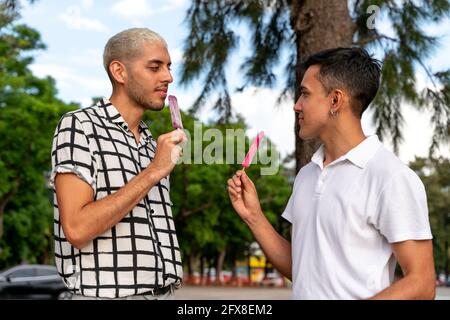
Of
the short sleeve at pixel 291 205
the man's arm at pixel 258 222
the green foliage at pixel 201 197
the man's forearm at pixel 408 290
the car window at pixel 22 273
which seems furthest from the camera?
the green foliage at pixel 201 197

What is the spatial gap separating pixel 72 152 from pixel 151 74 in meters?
0.40

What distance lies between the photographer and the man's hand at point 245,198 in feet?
7.69

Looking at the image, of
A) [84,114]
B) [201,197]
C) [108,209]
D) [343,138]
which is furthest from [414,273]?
[201,197]

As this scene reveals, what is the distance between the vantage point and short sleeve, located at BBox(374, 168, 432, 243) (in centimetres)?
189

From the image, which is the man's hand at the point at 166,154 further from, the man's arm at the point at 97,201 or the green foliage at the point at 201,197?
the green foliage at the point at 201,197

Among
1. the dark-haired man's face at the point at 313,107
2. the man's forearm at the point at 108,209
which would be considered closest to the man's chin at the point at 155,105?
the man's forearm at the point at 108,209

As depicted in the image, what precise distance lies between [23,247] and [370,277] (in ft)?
82.8

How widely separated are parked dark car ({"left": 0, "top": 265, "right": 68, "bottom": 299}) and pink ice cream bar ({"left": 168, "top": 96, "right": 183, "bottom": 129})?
1671cm

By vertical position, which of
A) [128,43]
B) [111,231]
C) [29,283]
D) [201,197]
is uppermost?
[128,43]

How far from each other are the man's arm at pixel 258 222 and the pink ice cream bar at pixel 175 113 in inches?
10.3

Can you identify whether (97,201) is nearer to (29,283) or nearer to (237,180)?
(237,180)

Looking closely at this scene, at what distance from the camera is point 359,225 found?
6.41 ft

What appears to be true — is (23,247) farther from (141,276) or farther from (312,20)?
(141,276)

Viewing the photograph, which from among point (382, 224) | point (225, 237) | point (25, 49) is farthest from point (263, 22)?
point (225, 237)
